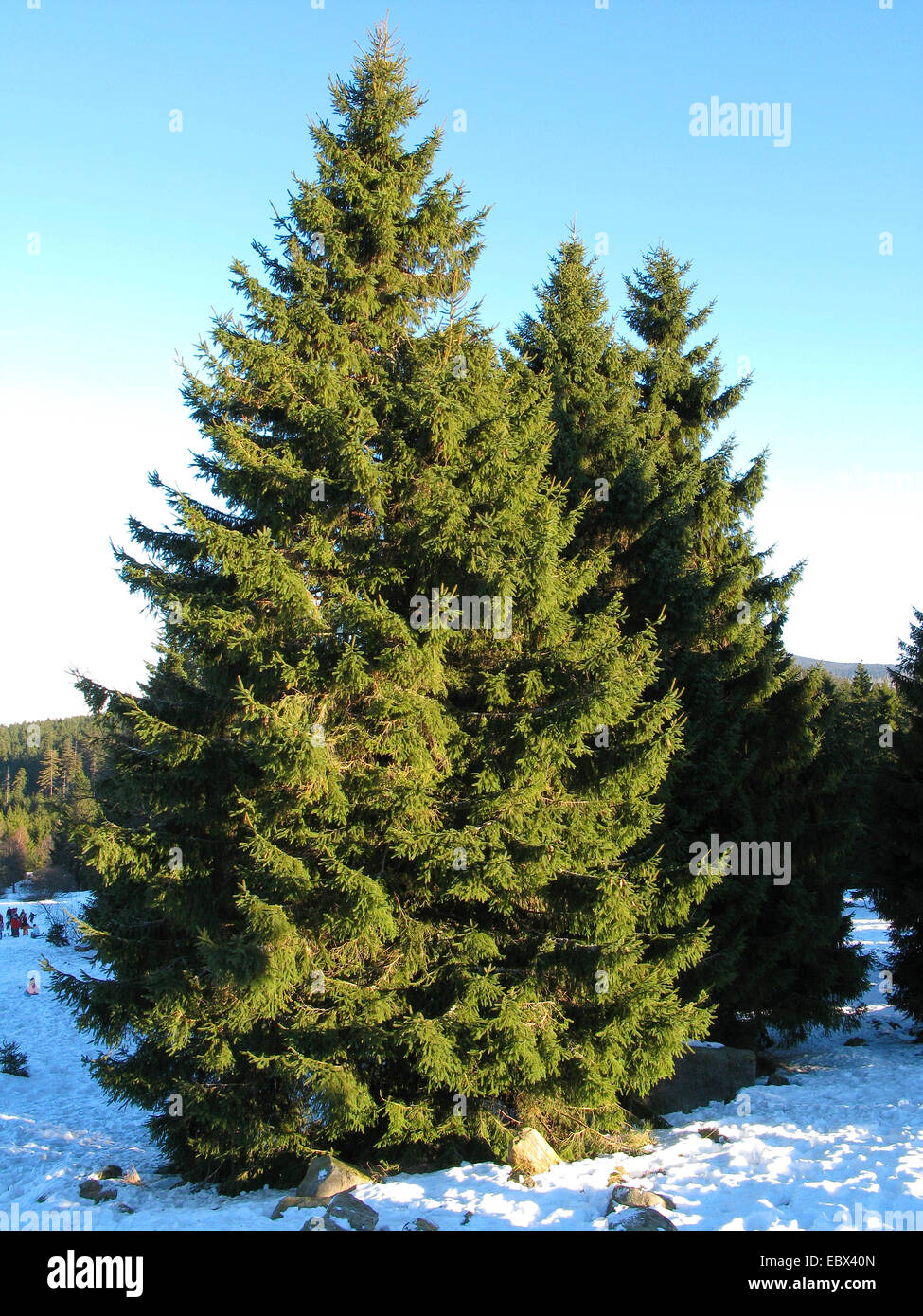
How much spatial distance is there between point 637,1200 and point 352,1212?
8.07 ft

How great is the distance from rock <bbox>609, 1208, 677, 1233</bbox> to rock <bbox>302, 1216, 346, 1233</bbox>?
7.31ft

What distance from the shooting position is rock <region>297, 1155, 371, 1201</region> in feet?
25.5

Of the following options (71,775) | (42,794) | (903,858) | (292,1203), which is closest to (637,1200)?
(292,1203)

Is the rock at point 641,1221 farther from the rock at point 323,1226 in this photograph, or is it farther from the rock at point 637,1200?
the rock at point 323,1226

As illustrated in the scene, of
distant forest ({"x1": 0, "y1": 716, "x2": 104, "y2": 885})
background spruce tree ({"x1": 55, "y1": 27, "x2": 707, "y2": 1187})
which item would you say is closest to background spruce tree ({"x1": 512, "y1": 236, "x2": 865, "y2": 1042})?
background spruce tree ({"x1": 55, "y1": 27, "x2": 707, "y2": 1187})

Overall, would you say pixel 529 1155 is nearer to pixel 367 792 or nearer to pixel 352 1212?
pixel 352 1212

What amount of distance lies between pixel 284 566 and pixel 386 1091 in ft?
20.0

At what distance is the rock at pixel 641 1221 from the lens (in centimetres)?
621

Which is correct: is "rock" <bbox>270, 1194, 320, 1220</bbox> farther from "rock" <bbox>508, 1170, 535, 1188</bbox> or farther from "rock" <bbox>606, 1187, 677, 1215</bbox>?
"rock" <bbox>606, 1187, 677, 1215</bbox>

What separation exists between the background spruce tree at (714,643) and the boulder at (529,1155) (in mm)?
3720

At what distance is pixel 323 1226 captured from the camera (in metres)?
6.59
